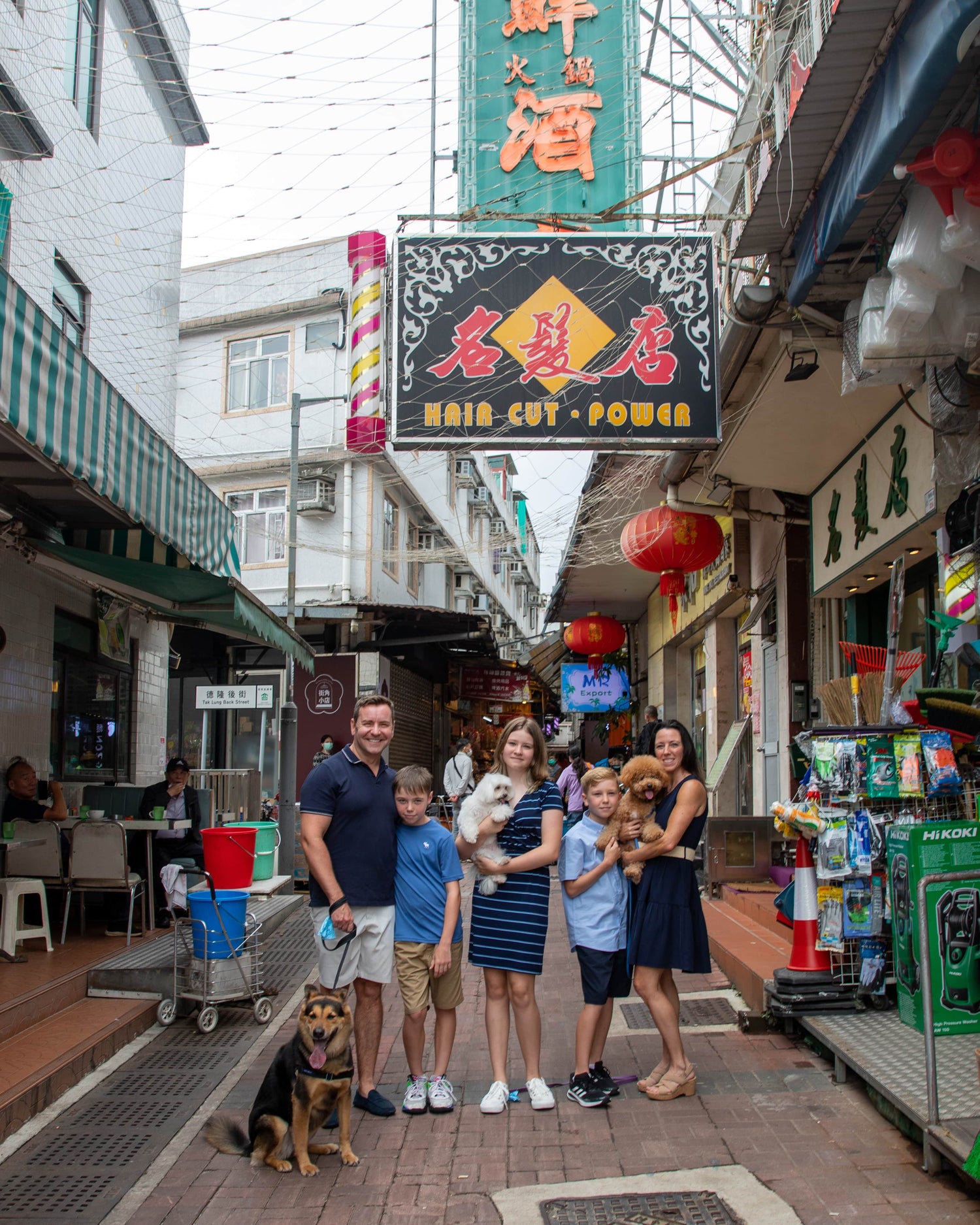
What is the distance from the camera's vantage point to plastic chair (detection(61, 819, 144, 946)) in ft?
24.5

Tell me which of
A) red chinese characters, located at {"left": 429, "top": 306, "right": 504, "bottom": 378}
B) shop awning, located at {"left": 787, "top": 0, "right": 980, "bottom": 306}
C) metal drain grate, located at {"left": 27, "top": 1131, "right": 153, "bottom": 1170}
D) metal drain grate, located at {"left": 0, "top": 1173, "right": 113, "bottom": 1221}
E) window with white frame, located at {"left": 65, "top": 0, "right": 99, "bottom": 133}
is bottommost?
metal drain grate, located at {"left": 27, "top": 1131, "right": 153, "bottom": 1170}

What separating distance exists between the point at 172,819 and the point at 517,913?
4.61 meters

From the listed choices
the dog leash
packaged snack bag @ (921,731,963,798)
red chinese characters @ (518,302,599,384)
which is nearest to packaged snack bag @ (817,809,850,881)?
packaged snack bag @ (921,731,963,798)

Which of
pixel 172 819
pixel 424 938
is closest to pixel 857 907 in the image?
pixel 424 938

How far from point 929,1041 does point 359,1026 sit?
91.1 inches

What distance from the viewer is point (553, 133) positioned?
826 cm

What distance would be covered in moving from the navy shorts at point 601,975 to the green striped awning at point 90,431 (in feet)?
11.0

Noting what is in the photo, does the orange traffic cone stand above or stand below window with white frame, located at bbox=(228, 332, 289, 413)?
below

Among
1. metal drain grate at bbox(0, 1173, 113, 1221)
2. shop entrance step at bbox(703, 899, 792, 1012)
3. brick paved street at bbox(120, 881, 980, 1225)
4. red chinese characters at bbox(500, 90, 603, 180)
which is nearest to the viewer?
brick paved street at bbox(120, 881, 980, 1225)

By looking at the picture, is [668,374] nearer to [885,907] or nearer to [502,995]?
[885,907]

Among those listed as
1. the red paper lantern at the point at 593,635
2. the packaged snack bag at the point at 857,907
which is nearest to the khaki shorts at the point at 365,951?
the packaged snack bag at the point at 857,907

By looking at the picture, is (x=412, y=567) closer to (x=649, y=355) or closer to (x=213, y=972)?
(x=649, y=355)

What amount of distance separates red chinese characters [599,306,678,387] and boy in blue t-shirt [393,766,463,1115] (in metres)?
3.61

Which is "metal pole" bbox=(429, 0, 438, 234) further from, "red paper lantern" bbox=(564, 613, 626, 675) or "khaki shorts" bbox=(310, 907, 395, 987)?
"red paper lantern" bbox=(564, 613, 626, 675)
